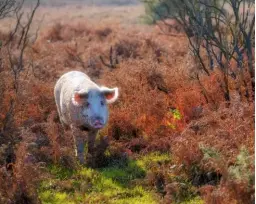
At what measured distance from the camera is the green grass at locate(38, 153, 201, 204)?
23.4ft

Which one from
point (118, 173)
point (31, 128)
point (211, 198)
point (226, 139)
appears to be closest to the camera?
point (211, 198)

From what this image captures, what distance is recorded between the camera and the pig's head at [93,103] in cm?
845

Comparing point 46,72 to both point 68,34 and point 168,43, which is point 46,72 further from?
point 68,34

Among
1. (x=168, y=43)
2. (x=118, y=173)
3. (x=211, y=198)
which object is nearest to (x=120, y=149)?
(x=118, y=173)

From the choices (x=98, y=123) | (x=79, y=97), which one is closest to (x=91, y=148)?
(x=98, y=123)

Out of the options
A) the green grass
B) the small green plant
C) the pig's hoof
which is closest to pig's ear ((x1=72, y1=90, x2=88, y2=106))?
the pig's hoof

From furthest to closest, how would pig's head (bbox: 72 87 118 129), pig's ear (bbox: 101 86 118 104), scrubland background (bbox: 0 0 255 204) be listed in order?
pig's ear (bbox: 101 86 118 104)
pig's head (bbox: 72 87 118 129)
scrubland background (bbox: 0 0 255 204)

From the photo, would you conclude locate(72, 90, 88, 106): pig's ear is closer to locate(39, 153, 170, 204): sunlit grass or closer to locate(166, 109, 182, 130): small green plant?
locate(39, 153, 170, 204): sunlit grass

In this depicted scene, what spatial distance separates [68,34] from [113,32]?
6.99 feet

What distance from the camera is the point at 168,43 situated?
2173 cm

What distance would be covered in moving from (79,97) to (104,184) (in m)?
1.59

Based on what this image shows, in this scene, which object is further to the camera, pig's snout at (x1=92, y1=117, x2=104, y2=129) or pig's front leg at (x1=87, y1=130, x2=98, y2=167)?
pig's front leg at (x1=87, y1=130, x2=98, y2=167)

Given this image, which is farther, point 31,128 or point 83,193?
point 31,128

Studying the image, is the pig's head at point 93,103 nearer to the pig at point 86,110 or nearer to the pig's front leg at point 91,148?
the pig at point 86,110
